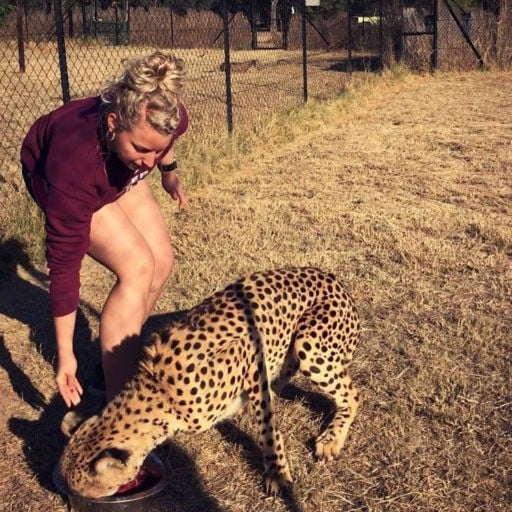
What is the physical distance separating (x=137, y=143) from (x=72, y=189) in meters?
0.33

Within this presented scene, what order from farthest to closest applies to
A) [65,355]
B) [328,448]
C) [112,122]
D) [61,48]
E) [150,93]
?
[61,48], [328,448], [65,355], [112,122], [150,93]

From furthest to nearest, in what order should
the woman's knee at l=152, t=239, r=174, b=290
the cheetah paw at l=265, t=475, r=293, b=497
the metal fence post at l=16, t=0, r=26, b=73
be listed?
1. the metal fence post at l=16, t=0, r=26, b=73
2. the woman's knee at l=152, t=239, r=174, b=290
3. the cheetah paw at l=265, t=475, r=293, b=497

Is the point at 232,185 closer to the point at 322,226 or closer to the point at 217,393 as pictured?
the point at 322,226

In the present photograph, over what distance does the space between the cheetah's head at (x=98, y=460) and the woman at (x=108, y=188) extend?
175mm

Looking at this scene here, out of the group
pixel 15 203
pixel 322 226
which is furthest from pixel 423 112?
pixel 15 203

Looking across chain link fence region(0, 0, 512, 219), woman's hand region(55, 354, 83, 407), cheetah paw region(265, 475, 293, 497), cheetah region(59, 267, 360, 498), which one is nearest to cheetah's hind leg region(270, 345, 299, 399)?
cheetah region(59, 267, 360, 498)

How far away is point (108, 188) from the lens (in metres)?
3.29

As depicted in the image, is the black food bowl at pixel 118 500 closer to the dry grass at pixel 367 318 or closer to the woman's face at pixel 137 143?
the dry grass at pixel 367 318

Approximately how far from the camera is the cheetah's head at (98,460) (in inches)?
115

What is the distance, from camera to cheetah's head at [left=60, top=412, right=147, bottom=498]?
2.93 m

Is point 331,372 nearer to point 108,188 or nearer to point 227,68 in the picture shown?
point 108,188

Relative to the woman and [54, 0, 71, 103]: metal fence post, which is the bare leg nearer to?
the woman

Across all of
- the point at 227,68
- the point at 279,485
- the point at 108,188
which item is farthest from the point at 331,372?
the point at 227,68

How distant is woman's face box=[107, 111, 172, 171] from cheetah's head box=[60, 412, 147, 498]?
1.04 m
